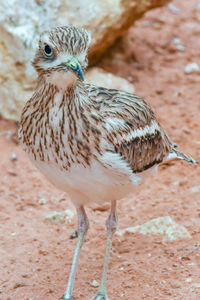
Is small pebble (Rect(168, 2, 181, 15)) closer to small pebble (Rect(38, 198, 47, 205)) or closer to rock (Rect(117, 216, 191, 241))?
small pebble (Rect(38, 198, 47, 205))

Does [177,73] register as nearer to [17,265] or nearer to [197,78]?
[197,78]

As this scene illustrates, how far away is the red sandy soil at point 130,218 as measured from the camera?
494 centimetres

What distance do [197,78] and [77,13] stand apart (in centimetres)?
199

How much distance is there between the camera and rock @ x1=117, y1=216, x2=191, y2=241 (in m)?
5.52

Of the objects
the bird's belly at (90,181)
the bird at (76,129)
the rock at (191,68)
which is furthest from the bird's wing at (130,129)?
the rock at (191,68)

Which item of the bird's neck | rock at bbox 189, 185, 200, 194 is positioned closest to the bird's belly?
the bird's neck

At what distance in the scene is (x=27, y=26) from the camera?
7125 mm

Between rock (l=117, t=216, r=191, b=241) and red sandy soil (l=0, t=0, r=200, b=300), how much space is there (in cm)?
7

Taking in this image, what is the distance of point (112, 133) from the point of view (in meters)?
4.41

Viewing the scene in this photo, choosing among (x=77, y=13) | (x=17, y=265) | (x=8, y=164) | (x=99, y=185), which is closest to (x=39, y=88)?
(x=99, y=185)

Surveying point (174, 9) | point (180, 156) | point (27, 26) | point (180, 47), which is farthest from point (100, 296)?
point (174, 9)

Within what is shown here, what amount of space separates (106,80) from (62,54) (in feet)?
12.3

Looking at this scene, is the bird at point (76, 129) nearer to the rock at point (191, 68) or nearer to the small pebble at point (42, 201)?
the small pebble at point (42, 201)

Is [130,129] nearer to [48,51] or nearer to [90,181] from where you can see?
[90,181]
